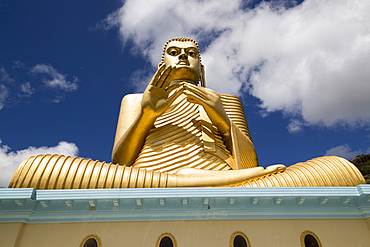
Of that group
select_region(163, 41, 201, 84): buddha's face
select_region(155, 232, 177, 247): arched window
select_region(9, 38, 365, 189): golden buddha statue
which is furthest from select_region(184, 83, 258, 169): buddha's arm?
select_region(155, 232, 177, 247): arched window

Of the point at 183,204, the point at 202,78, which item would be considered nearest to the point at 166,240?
the point at 183,204

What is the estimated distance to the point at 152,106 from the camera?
16.1 feet

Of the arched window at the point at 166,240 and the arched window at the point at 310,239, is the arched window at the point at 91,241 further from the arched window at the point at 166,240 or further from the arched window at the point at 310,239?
the arched window at the point at 310,239

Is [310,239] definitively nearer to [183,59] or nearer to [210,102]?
[210,102]

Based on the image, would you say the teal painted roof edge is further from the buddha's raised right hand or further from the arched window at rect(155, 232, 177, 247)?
the buddha's raised right hand

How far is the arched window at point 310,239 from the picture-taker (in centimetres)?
311

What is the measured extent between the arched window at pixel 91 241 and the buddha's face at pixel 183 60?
453 centimetres

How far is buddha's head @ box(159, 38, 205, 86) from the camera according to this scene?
680cm

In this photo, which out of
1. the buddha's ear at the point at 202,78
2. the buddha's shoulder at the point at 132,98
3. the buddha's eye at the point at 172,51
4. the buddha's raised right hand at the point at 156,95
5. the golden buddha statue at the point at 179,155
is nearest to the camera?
the golden buddha statue at the point at 179,155

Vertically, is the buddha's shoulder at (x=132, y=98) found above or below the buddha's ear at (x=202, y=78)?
below

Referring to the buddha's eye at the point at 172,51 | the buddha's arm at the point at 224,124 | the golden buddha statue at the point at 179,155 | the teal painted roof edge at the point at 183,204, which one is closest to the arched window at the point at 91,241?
the teal painted roof edge at the point at 183,204

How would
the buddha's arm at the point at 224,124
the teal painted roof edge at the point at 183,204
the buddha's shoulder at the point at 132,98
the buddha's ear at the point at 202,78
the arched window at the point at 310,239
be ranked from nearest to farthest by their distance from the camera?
the teal painted roof edge at the point at 183,204
the arched window at the point at 310,239
the buddha's arm at the point at 224,124
the buddha's shoulder at the point at 132,98
the buddha's ear at the point at 202,78

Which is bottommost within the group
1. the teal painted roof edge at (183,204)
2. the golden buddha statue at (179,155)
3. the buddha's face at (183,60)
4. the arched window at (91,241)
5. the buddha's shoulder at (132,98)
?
the arched window at (91,241)

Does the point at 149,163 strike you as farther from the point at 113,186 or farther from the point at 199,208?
the point at 199,208
